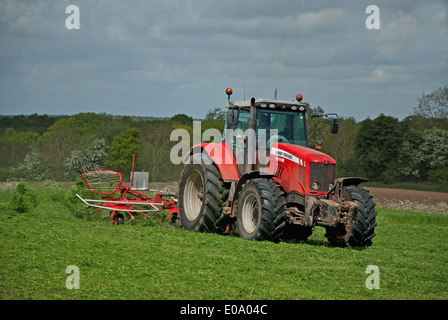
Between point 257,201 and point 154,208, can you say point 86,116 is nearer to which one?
point 154,208

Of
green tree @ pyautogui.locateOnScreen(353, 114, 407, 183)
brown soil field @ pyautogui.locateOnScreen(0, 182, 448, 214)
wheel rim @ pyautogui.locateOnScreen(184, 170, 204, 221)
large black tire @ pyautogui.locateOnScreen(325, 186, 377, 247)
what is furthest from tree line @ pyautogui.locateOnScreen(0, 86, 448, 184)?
large black tire @ pyautogui.locateOnScreen(325, 186, 377, 247)

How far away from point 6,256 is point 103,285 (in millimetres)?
2417

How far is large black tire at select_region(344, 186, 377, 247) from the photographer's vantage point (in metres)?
10.9

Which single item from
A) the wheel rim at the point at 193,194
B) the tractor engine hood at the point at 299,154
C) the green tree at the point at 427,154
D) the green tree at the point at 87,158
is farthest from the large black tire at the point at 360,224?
the green tree at the point at 427,154

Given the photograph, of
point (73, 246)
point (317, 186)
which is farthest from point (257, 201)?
point (73, 246)

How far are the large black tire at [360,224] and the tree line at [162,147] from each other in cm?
2735

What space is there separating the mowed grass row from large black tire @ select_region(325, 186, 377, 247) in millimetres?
227

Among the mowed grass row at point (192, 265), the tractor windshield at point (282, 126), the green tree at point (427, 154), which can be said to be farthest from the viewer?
the green tree at point (427, 154)

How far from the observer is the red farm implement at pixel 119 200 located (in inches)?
554

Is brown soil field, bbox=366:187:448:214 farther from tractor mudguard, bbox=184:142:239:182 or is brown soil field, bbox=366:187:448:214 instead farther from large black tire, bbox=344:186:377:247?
large black tire, bbox=344:186:377:247

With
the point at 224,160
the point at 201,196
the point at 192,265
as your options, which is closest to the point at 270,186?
the point at 224,160

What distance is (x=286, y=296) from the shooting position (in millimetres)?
7078

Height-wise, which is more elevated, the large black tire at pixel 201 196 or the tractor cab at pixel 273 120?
the tractor cab at pixel 273 120

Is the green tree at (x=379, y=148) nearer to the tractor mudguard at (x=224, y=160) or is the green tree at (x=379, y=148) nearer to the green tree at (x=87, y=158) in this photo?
the green tree at (x=87, y=158)
